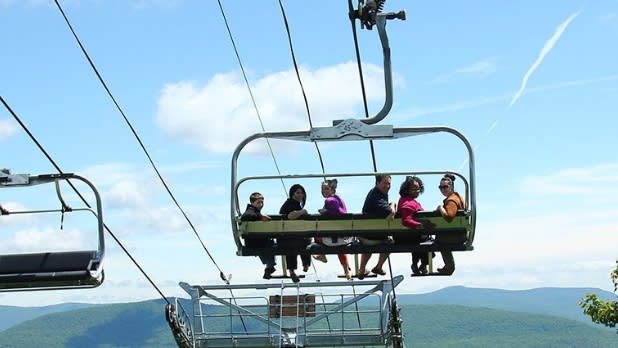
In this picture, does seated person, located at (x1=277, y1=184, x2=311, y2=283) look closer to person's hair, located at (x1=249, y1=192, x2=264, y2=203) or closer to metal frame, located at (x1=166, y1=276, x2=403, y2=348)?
person's hair, located at (x1=249, y1=192, x2=264, y2=203)

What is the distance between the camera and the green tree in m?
31.4

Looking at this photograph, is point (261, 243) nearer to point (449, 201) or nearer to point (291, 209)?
point (291, 209)

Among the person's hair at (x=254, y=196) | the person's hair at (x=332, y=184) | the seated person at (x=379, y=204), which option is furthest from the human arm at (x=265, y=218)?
the seated person at (x=379, y=204)

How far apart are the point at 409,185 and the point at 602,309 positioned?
21055mm

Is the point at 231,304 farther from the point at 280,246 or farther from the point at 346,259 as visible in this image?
the point at 280,246

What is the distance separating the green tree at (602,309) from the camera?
31438 mm

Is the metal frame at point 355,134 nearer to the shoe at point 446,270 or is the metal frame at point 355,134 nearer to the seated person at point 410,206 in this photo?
the seated person at point 410,206

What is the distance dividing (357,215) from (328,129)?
1781 millimetres

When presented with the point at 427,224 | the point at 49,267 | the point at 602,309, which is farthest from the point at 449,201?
the point at 602,309

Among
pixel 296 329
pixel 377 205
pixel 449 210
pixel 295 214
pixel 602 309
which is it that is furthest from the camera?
pixel 602 309

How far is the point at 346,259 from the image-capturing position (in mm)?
14656

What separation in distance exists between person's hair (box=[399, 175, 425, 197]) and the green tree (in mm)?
20206

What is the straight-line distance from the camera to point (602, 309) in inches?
1250

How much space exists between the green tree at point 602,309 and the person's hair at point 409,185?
20206 mm
